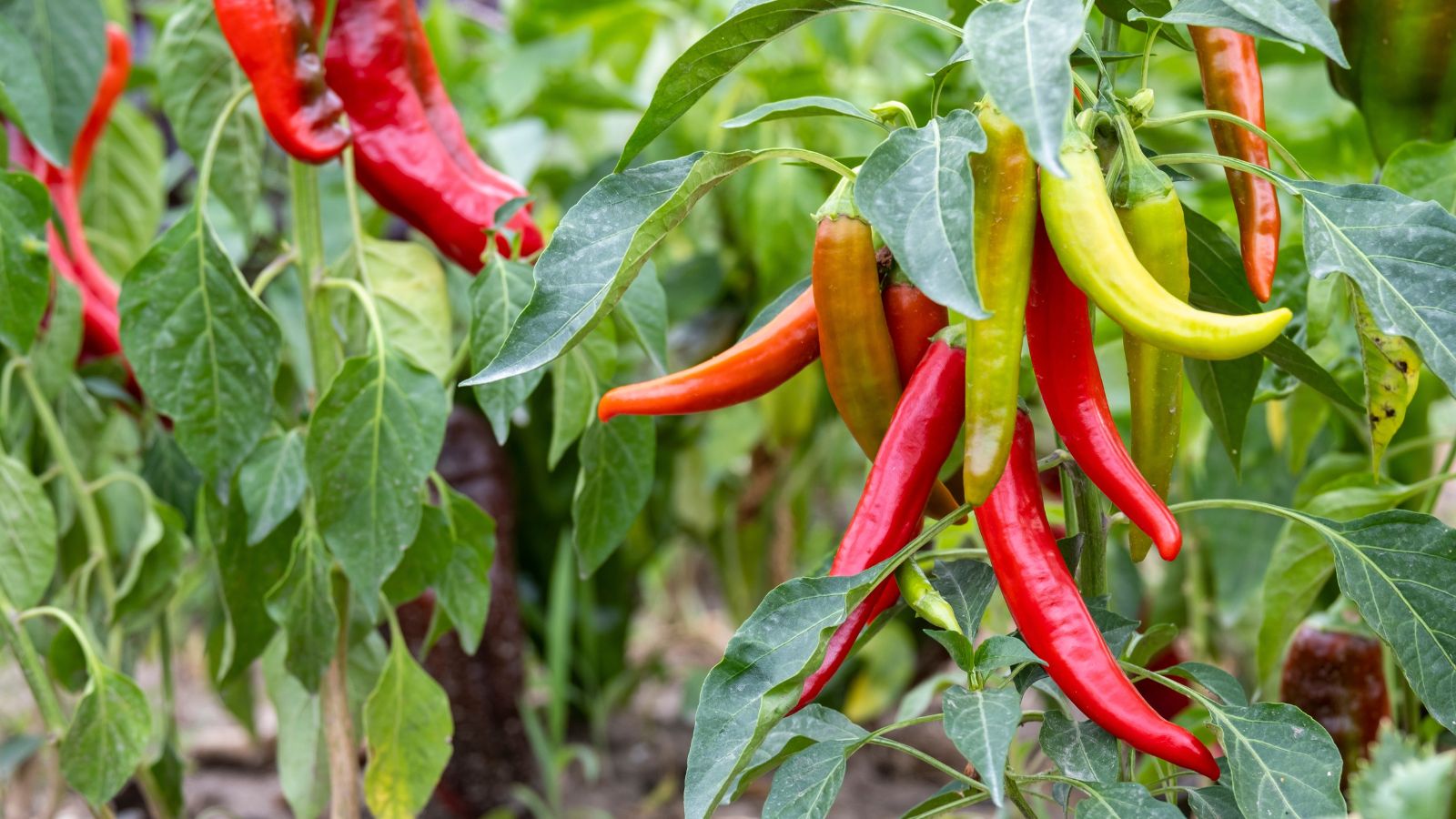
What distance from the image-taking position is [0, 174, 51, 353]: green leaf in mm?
888

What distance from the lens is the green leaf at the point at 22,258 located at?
888 millimetres

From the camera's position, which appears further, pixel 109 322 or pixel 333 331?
pixel 109 322

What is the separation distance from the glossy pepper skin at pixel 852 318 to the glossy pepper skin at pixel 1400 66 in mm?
399

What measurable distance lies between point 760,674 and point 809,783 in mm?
65

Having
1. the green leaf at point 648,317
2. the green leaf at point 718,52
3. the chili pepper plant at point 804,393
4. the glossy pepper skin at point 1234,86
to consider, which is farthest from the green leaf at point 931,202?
the green leaf at point 648,317

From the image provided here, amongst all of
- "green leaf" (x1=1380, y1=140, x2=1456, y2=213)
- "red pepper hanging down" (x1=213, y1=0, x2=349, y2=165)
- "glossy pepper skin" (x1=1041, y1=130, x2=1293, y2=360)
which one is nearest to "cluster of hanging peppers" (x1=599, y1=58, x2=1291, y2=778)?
"glossy pepper skin" (x1=1041, y1=130, x2=1293, y2=360)

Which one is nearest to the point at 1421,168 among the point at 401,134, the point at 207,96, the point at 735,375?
the point at 735,375

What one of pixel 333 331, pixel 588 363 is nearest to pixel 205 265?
pixel 333 331

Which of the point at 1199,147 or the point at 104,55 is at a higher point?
the point at 104,55

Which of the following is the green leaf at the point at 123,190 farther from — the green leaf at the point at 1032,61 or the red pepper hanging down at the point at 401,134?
the green leaf at the point at 1032,61

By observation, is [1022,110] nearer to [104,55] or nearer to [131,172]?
[104,55]

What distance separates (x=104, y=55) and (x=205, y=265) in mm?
300

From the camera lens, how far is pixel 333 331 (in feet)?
3.24

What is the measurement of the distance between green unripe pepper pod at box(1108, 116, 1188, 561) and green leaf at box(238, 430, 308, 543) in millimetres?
564
